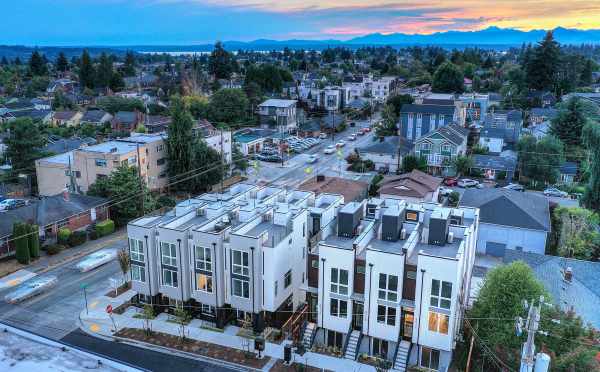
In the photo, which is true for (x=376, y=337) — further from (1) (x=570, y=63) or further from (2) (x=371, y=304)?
(1) (x=570, y=63)

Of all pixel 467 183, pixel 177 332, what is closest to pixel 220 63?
pixel 467 183

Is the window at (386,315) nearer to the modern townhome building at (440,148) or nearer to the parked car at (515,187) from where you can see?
the parked car at (515,187)

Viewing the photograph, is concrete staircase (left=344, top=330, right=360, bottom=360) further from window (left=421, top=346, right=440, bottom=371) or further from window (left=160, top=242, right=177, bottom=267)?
window (left=160, top=242, right=177, bottom=267)

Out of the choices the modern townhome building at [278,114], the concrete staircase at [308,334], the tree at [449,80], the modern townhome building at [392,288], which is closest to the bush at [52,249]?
the modern townhome building at [392,288]

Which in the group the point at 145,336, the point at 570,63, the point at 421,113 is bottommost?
the point at 145,336

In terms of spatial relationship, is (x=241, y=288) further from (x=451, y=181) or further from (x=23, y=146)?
(x=23, y=146)

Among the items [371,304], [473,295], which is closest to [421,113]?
[473,295]

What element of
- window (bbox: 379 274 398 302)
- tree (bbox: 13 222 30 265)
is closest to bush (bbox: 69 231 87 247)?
tree (bbox: 13 222 30 265)
